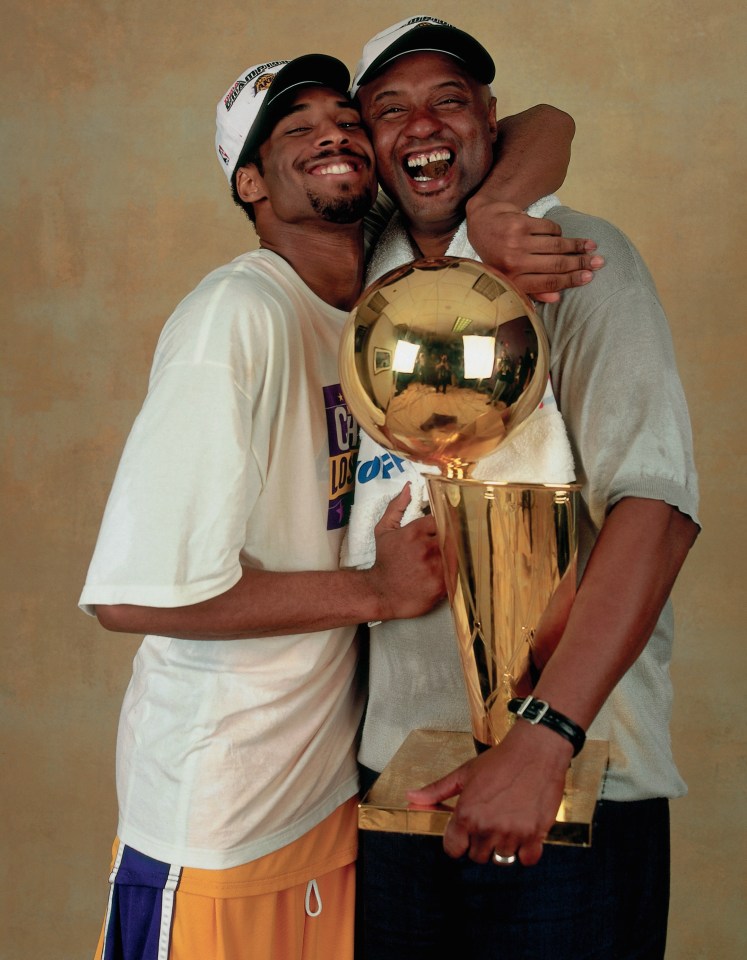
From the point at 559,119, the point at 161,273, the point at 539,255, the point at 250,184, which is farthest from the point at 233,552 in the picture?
the point at 161,273

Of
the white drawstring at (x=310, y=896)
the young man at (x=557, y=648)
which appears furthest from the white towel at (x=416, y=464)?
the white drawstring at (x=310, y=896)

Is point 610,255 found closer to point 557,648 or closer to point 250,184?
point 557,648

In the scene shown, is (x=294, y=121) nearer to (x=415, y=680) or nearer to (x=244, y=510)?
(x=244, y=510)

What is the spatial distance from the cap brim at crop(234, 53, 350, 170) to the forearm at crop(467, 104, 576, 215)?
0.20 m

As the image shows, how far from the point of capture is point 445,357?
887 mm

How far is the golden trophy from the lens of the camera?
89cm

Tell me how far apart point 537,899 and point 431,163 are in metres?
0.75

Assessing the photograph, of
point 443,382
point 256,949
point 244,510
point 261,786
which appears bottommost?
point 256,949

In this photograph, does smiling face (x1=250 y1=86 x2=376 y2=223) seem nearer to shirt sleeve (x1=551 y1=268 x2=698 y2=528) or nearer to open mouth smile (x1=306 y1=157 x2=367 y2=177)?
open mouth smile (x1=306 y1=157 x2=367 y2=177)

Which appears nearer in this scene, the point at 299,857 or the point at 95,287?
the point at 299,857

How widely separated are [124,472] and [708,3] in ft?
5.24

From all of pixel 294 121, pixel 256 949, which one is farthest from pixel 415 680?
pixel 294 121

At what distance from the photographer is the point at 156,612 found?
1129 mm

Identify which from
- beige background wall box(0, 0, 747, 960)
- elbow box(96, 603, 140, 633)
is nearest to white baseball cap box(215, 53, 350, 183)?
elbow box(96, 603, 140, 633)
